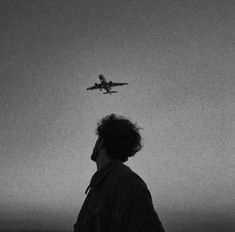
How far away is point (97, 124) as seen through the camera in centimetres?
419

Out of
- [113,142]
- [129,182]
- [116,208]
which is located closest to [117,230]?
[116,208]

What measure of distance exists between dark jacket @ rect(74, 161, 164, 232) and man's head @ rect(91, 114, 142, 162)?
0.23m

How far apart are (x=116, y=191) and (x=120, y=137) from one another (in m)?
0.73

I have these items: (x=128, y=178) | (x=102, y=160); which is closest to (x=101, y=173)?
(x=102, y=160)

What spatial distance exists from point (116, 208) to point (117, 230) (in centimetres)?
22

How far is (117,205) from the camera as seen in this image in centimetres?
331

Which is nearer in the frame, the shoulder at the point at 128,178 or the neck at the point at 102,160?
the shoulder at the point at 128,178

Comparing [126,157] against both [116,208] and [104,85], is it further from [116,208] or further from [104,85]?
[104,85]

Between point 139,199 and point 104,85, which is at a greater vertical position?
point 104,85

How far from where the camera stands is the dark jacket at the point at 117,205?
10.1 feet

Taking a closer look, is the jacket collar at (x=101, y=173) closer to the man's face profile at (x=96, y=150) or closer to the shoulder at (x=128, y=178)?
the shoulder at (x=128, y=178)

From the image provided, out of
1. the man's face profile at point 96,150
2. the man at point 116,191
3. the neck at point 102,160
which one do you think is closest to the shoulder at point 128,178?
the man at point 116,191

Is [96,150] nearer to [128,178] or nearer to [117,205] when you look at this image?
[128,178]

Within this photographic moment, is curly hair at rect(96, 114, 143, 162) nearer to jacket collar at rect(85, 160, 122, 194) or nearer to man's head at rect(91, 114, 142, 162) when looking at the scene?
man's head at rect(91, 114, 142, 162)
